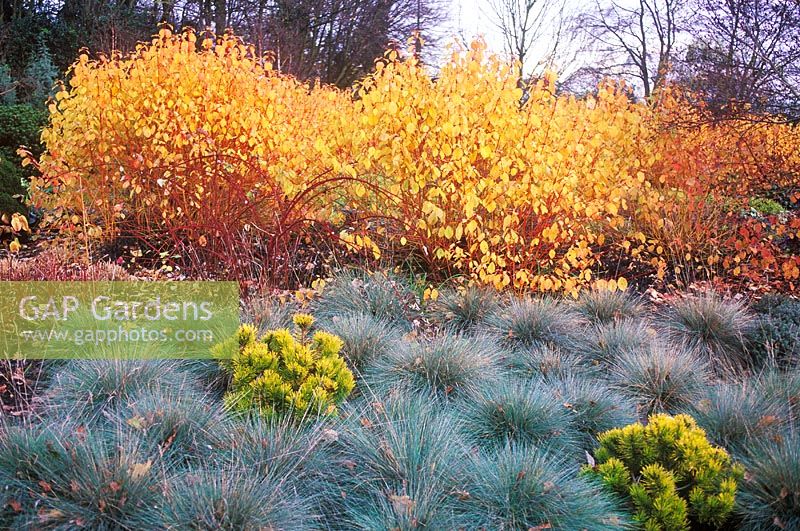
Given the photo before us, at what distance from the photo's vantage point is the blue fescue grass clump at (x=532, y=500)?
5.94 ft

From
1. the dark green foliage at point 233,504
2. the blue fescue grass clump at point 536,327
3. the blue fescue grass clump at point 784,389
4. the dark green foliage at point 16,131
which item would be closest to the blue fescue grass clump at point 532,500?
the dark green foliage at point 233,504

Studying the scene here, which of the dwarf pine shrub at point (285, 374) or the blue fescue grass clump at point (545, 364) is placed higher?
the dwarf pine shrub at point (285, 374)

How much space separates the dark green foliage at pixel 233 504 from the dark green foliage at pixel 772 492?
1.30m

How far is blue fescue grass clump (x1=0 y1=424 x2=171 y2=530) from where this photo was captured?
167cm

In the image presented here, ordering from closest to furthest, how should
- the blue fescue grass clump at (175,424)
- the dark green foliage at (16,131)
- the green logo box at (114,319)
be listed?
A: the blue fescue grass clump at (175,424) → the green logo box at (114,319) → the dark green foliage at (16,131)

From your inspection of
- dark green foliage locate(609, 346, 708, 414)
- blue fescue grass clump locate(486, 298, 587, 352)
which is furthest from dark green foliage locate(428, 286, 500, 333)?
dark green foliage locate(609, 346, 708, 414)

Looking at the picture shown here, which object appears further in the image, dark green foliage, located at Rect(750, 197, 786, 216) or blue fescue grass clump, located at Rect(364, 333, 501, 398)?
dark green foliage, located at Rect(750, 197, 786, 216)

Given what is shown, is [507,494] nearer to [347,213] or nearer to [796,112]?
[347,213]

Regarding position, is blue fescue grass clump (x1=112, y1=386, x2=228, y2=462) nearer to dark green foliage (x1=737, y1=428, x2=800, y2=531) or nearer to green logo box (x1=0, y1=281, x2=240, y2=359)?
green logo box (x1=0, y1=281, x2=240, y2=359)

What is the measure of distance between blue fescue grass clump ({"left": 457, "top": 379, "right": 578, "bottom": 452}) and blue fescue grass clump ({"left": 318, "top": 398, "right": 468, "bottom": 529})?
14 cm

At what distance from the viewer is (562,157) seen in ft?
12.1

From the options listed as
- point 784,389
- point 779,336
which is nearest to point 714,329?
point 779,336

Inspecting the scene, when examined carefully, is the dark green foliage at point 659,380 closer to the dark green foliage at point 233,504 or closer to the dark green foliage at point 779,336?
the dark green foliage at point 779,336

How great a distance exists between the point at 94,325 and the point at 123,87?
2.53 meters
